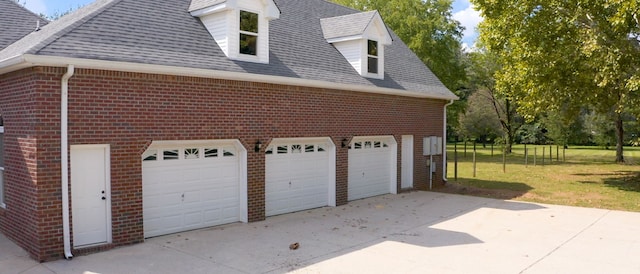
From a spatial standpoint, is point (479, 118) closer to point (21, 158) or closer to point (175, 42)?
point (175, 42)

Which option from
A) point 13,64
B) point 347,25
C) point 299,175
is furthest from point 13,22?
point 347,25

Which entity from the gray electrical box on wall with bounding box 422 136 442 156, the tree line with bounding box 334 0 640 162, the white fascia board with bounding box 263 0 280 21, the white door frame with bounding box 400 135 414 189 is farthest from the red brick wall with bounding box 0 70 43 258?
the tree line with bounding box 334 0 640 162

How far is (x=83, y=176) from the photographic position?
8.79 meters

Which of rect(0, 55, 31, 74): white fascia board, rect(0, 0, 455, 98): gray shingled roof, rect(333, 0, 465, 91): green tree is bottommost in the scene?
rect(0, 55, 31, 74): white fascia board

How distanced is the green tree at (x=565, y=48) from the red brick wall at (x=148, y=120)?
27.4 ft

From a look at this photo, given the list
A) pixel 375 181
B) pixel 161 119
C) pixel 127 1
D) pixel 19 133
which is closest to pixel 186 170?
pixel 161 119

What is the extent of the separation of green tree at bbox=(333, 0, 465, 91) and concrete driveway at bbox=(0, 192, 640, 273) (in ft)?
76.8

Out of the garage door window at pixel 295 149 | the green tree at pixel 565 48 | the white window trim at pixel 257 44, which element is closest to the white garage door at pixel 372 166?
the garage door window at pixel 295 149

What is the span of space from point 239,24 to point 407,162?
8.75 meters

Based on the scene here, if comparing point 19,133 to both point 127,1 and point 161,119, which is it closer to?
point 161,119

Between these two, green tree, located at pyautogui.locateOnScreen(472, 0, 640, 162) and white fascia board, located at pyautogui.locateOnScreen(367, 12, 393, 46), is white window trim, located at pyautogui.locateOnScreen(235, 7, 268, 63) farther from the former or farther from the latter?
green tree, located at pyautogui.locateOnScreen(472, 0, 640, 162)

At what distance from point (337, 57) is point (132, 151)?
26.2 feet

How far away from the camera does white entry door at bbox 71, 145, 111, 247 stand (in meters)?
8.70

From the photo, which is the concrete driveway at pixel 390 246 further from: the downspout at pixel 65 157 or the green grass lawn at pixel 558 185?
the green grass lawn at pixel 558 185
